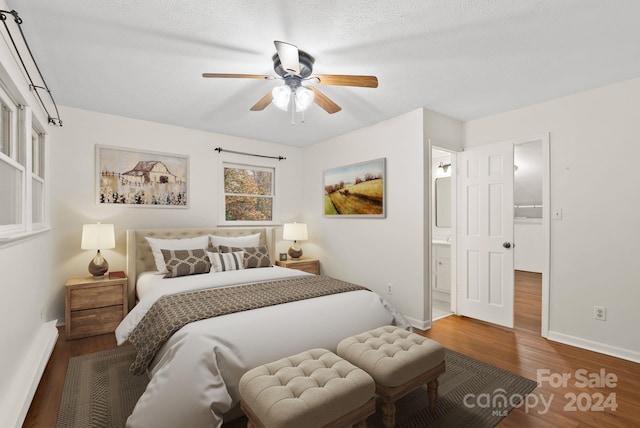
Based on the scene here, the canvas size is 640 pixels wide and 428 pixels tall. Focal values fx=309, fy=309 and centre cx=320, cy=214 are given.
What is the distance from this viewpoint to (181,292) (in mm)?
2559

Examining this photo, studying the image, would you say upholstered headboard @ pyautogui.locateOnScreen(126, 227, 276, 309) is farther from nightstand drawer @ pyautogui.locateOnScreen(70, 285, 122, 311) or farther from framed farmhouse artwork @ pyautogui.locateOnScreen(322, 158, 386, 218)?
framed farmhouse artwork @ pyautogui.locateOnScreen(322, 158, 386, 218)

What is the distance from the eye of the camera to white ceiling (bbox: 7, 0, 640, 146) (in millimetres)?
1832

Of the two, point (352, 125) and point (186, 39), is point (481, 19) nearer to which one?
point (186, 39)

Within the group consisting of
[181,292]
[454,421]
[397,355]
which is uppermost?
[181,292]

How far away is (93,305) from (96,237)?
697 mm

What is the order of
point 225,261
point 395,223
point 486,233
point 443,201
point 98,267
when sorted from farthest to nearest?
point 443,201, point 395,223, point 486,233, point 225,261, point 98,267

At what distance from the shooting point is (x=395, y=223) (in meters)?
3.75

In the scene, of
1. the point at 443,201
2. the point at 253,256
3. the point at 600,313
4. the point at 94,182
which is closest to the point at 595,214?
the point at 600,313

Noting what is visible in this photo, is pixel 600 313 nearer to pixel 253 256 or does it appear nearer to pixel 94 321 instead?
pixel 253 256

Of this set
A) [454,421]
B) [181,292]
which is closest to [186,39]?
[181,292]

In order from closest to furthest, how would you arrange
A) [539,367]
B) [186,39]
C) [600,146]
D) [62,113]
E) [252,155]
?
[186,39]
[539,367]
[600,146]
[62,113]
[252,155]

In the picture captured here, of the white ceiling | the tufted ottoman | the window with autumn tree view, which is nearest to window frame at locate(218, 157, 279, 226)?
the window with autumn tree view

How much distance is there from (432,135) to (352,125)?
3.48 feet

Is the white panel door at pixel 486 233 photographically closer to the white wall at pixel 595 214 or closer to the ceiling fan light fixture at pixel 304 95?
the white wall at pixel 595 214
